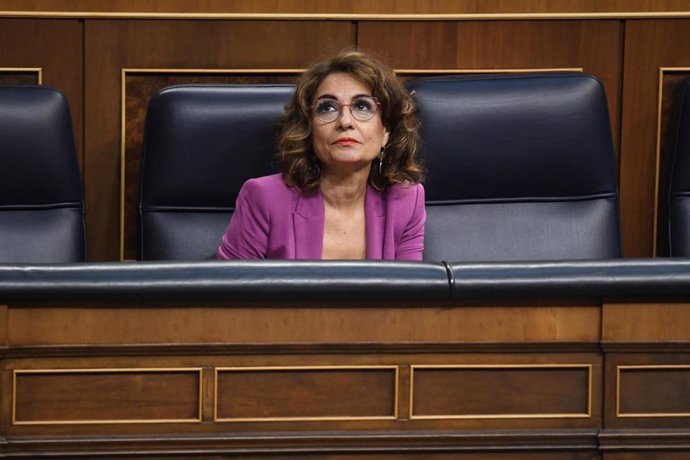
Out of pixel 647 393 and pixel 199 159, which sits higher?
pixel 199 159

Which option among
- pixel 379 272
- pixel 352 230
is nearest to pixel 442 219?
pixel 352 230

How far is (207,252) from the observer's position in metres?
1.63

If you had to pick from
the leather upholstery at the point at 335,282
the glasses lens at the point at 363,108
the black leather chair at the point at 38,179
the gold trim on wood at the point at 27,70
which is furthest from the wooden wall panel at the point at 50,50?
the leather upholstery at the point at 335,282

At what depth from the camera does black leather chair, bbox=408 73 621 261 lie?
5.30 ft

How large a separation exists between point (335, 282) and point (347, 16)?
87 cm

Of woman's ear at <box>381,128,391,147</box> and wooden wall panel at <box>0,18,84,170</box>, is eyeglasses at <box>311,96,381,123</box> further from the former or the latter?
wooden wall panel at <box>0,18,84,170</box>

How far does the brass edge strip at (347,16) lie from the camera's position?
1.77m

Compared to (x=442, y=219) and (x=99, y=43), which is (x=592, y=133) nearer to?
(x=442, y=219)

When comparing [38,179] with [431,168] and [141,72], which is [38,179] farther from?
[431,168]

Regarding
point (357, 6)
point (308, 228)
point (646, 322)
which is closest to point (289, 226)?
point (308, 228)

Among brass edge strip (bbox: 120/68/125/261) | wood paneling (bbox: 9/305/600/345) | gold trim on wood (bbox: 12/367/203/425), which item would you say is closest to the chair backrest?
wood paneling (bbox: 9/305/600/345)

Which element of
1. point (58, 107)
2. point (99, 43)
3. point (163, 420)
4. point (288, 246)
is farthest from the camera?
point (99, 43)

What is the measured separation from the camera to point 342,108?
1.51 meters

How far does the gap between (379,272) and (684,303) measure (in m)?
0.28
